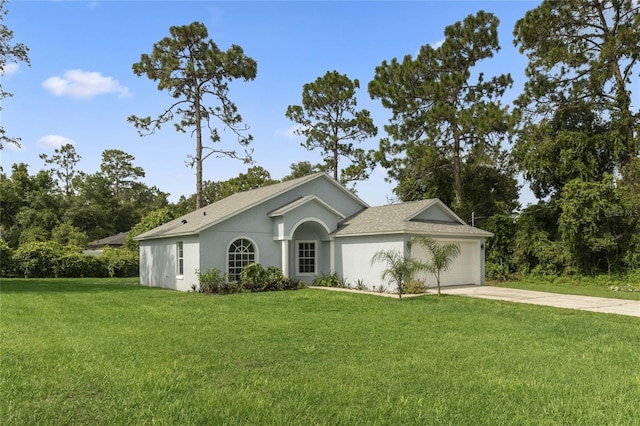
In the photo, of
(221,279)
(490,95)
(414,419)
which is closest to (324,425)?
(414,419)

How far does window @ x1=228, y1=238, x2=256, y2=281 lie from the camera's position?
61.7 feet

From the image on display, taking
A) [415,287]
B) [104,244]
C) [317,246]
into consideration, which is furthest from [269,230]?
[104,244]

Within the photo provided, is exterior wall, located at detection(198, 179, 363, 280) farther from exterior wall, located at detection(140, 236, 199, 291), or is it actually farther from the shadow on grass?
the shadow on grass

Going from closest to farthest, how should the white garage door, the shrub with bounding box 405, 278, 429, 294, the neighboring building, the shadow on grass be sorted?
1. the shrub with bounding box 405, 278, 429, 294
2. the shadow on grass
3. the white garage door
4. the neighboring building

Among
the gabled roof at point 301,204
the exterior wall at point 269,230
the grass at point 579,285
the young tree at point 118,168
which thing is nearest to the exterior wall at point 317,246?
the exterior wall at point 269,230

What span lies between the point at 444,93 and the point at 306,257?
14262 mm

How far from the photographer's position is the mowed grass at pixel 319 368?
445 centimetres

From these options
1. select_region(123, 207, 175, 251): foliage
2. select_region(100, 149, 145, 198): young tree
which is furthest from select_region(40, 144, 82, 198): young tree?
select_region(123, 207, 175, 251): foliage

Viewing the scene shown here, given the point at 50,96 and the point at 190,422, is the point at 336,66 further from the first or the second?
the point at 190,422

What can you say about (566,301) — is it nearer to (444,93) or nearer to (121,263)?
(444,93)

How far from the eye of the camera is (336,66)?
115ft

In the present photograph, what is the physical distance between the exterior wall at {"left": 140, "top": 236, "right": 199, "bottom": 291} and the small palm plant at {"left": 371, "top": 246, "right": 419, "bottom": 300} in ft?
24.3

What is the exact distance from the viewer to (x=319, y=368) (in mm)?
6039

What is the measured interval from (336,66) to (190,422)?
33.6 meters
